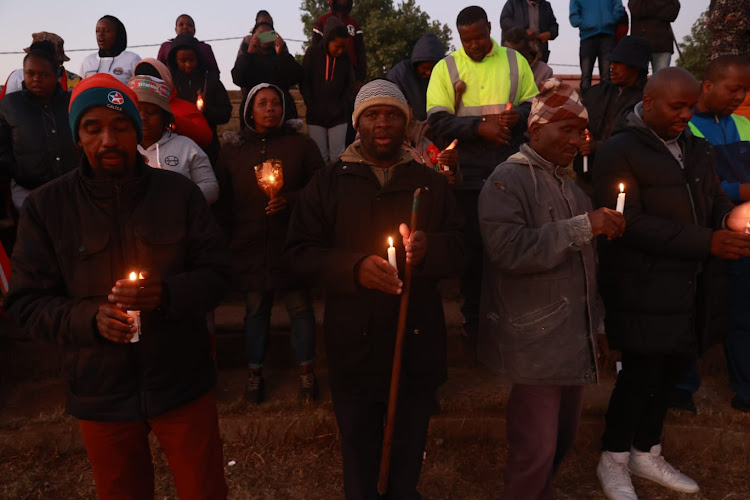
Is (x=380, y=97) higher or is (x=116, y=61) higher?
(x=116, y=61)

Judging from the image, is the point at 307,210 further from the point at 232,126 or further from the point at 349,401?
the point at 232,126

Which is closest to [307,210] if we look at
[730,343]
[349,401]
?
[349,401]

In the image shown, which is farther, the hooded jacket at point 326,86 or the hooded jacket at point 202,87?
the hooded jacket at point 326,86

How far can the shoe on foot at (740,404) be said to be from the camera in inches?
160

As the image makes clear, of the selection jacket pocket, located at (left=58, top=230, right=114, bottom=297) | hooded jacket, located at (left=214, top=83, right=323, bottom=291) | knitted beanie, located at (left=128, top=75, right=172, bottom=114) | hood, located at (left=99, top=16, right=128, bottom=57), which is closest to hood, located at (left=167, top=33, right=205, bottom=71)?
hood, located at (left=99, top=16, right=128, bottom=57)

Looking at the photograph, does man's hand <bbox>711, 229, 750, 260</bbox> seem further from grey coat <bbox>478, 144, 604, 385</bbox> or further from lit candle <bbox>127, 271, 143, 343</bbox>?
lit candle <bbox>127, 271, 143, 343</bbox>

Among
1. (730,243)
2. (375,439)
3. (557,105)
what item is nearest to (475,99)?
(557,105)

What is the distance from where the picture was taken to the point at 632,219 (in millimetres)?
2967

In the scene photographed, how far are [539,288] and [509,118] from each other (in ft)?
5.98

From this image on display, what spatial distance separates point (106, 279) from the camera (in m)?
2.13

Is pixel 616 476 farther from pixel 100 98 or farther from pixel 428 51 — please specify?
pixel 428 51

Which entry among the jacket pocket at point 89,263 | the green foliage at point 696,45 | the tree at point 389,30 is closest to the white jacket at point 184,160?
the jacket pocket at point 89,263

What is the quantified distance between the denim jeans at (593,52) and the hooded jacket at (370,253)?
18.9ft

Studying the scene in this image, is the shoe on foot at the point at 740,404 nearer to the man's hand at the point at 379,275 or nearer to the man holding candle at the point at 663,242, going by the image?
the man holding candle at the point at 663,242
